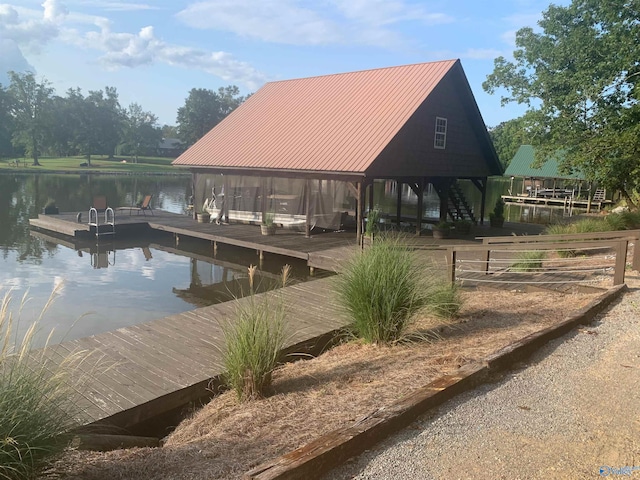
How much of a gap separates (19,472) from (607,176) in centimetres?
1510

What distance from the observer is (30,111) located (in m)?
68.9

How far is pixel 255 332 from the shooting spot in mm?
4801

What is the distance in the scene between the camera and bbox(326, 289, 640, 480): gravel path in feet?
9.87

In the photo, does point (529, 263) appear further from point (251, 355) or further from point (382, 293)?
point (251, 355)

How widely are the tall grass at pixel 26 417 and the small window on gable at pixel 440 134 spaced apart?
49.5 ft

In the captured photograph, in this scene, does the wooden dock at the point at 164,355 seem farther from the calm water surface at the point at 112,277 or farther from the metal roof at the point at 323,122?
the metal roof at the point at 323,122

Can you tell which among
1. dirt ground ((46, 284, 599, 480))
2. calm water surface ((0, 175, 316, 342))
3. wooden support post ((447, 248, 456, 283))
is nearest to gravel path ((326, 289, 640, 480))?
dirt ground ((46, 284, 599, 480))

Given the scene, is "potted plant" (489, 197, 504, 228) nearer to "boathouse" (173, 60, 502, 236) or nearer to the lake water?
"boathouse" (173, 60, 502, 236)

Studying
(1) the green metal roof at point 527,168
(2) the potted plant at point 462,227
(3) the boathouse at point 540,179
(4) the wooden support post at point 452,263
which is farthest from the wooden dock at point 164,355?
(1) the green metal roof at point 527,168

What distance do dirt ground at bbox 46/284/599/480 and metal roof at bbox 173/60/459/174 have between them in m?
8.08

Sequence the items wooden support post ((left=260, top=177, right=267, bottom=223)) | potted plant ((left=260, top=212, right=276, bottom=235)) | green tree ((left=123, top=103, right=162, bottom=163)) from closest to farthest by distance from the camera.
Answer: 1. potted plant ((left=260, top=212, right=276, bottom=235))
2. wooden support post ((left=260, top=177, right=267, bottom=223))
3. green tree ((left=123, top=103, right=162, bottom=163))

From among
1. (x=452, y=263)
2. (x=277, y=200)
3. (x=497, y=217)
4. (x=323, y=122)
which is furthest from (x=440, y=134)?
Result: (x=452, y=263)

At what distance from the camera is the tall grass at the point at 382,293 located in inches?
228

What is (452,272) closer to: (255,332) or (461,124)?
(255,332)
